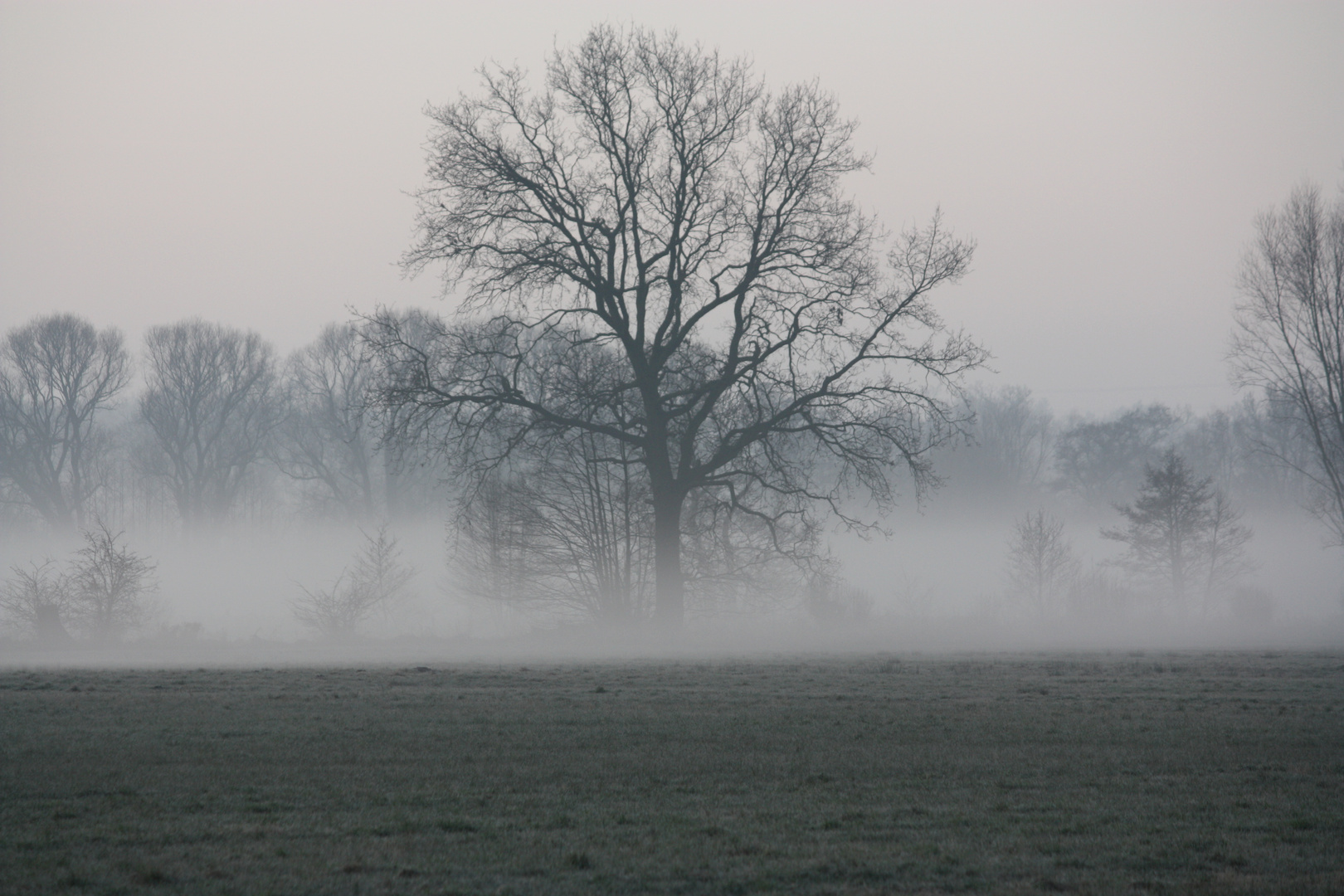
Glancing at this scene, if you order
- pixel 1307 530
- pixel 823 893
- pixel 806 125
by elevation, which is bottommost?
pixel 823 893

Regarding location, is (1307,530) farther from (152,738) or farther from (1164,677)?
(152,738)

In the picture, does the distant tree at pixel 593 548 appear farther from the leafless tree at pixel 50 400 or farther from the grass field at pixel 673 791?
the leafless tree at pixel 50 400

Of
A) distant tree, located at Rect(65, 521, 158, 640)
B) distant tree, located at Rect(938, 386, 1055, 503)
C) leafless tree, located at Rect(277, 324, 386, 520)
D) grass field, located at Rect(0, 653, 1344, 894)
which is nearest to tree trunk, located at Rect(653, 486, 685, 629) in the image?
grass field, located at Rect(0, 653, 1344, 894)

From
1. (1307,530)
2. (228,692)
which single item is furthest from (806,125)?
(1307,530)

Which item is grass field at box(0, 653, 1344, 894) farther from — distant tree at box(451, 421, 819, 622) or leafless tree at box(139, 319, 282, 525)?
leafless tree at box(139, 319, 282, 525)

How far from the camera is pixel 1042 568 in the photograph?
57.2m

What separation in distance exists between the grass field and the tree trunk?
14.7 m

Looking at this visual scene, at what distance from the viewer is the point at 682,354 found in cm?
2755

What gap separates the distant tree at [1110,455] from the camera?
270 ft

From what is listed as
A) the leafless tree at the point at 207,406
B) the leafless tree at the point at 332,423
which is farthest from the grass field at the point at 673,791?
the leafless tree at the point at 207,406

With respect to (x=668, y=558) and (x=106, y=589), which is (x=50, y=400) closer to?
(x=106, y=589)

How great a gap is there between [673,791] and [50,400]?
2641 inches

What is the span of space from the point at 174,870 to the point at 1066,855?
14.4 ft

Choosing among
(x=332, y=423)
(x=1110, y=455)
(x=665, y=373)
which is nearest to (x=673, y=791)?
(x=665, y=373)
